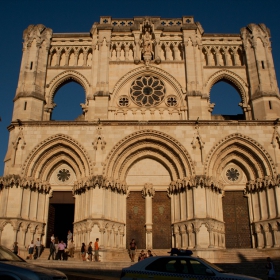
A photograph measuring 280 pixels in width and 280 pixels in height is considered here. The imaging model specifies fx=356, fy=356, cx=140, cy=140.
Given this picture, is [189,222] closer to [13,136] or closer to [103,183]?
[103,183]

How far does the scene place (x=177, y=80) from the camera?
24.5 meters

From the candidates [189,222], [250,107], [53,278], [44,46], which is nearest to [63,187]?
[189,222]

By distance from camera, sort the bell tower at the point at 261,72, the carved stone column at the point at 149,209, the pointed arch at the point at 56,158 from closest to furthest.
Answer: the carved stone column at the point at 149,209
the pointed arch at the point at 56,158
the bell tower at the point at 261,72

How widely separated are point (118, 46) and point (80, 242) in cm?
1394

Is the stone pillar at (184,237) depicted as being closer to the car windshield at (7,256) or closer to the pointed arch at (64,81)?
the pointed arch at (64,81)

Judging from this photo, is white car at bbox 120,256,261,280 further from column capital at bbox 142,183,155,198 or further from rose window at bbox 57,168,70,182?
rose window at bbox 57,168,70,182

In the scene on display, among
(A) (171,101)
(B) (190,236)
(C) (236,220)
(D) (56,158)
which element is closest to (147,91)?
(A) (171,101)

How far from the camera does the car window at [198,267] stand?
297 inches

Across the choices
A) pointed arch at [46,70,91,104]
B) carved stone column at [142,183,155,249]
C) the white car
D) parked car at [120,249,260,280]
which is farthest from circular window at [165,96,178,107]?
the white car

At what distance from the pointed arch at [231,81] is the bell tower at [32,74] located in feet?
37.2

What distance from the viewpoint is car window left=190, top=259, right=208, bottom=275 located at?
7.54m

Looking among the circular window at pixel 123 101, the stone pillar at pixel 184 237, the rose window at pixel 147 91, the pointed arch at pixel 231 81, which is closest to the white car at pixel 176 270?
the stone pillar at pixel 184 237

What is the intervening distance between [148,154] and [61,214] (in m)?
6.51

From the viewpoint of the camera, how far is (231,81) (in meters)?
25.0
